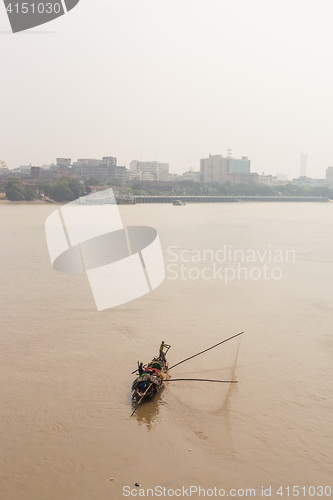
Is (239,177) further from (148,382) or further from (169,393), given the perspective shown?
(148,382)

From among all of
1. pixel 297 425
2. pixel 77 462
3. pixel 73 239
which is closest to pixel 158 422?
pixel 77 462

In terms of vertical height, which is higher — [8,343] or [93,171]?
[93,171]

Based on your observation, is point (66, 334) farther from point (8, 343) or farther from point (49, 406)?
point (49, 406)

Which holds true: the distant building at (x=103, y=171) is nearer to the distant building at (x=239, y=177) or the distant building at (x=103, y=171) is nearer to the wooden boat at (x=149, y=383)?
the distant building at (x=239, y=177)

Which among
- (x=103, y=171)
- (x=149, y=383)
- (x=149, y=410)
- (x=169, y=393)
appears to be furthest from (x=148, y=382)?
(x=103, y=171)

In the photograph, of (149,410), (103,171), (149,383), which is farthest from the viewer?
(103,171)

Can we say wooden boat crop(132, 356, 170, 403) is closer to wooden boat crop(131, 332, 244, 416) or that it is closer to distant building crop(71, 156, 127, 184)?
wooden boat crop(131, 332, 244, 416)

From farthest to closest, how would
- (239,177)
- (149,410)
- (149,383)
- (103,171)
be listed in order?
(239,177) < (103,171) < (149,383) < (149,410)
